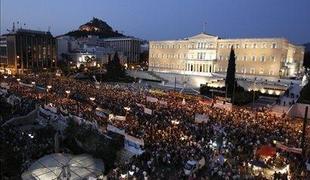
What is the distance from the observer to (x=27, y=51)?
328 feet

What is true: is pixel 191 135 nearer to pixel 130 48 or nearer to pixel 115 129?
pixel 115 129

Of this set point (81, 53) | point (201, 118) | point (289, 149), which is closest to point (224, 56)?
point (201, 118)

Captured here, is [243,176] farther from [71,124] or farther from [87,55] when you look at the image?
[87,55]


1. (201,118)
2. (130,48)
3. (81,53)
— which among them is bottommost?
(201,118)

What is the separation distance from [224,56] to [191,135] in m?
47.6

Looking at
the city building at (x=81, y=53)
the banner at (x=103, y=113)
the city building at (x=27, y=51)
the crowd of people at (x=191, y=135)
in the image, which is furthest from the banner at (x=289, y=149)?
the city building at (x=27, y=51)

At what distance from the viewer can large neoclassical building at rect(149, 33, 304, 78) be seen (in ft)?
205

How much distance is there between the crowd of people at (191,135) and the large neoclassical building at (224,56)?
2939 cm

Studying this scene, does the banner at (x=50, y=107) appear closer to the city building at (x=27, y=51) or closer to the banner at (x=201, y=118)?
the banner at (x=201, y=118)

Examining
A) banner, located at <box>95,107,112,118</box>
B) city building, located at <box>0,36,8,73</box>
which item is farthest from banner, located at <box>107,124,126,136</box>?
city building, located at <box>0,36,8,73</box>

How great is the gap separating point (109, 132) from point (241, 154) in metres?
10.5

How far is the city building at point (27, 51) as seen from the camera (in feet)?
325

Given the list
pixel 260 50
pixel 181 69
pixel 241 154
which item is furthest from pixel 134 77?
pixel 241 154

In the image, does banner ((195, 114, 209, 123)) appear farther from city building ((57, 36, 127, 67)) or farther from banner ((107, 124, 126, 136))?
city building ((57, 36, 127, 67))
